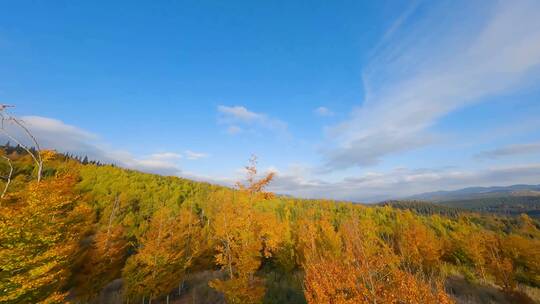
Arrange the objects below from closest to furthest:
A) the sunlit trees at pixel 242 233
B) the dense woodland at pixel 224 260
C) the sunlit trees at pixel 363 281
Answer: the sunlit trees at pixel 363 281
the dense woodland at pixel 224 260
the sunlit trees at pixel 242 233

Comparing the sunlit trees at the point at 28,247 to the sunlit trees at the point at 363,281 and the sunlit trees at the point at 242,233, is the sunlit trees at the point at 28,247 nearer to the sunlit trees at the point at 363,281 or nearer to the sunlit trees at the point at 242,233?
the sunlit trees at the point at 242,233

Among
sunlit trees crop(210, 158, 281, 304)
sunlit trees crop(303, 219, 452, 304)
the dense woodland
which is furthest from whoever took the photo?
sunlit trees crop(210, 158, 281, 304)

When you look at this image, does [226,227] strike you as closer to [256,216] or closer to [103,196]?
[256,216]

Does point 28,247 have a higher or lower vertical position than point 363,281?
higher

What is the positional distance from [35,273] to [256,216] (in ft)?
40.1

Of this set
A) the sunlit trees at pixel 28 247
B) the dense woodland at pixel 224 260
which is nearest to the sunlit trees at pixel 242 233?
the dense woodland at pixel 224 260

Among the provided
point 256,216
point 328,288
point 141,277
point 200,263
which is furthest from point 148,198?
point 328,288

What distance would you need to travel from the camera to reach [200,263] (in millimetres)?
33094

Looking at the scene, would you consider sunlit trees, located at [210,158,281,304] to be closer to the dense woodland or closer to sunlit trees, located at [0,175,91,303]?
the dense woodland

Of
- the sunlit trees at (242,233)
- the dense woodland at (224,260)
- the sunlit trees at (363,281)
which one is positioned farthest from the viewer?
the sunlit trees at (242,233)

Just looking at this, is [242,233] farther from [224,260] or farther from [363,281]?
[363,281]

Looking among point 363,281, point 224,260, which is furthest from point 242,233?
point 363,281

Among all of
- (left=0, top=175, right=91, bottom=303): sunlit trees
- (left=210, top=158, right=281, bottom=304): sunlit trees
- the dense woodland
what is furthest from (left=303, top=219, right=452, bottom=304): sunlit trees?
(left=0, top=175, right=91, bottom=303): sunlit trees

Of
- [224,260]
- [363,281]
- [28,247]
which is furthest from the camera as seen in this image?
[224,260]
